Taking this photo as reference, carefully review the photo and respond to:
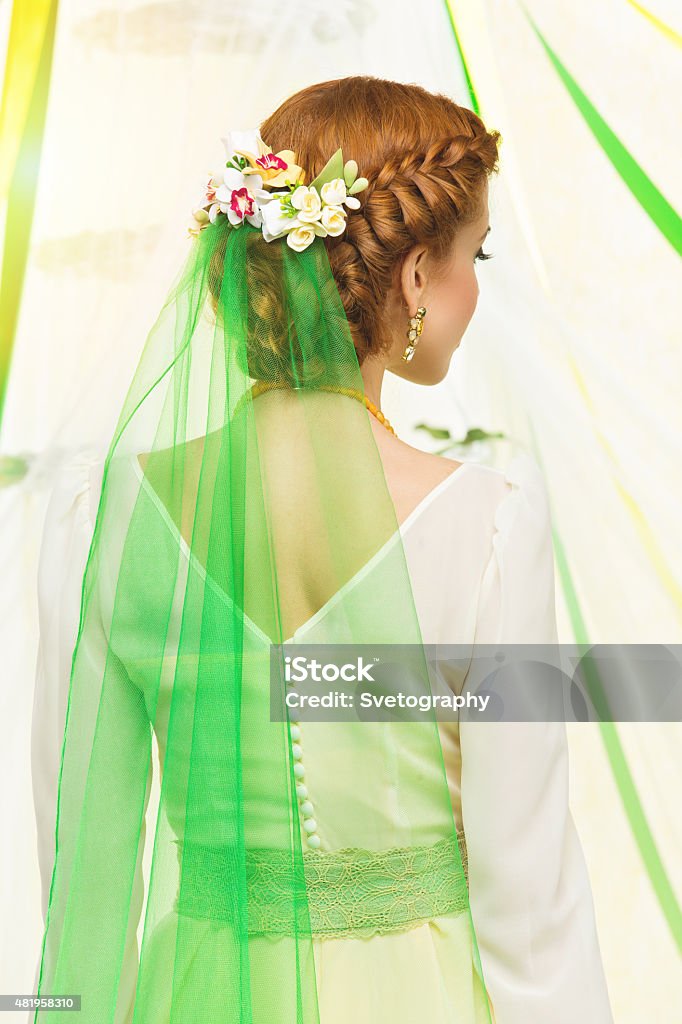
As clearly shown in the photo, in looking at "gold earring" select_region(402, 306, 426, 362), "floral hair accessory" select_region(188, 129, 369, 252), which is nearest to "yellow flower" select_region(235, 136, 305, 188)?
"floral hair accessory" select_region(188, 129, 369, 252)

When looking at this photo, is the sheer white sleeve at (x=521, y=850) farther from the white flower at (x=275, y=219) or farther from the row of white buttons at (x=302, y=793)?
the white flower at (x=275, y=219)

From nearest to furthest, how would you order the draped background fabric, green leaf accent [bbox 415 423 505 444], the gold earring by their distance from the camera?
the gold earring → the draped background fabric → green leaf accent [bbox 415 423 505 444]

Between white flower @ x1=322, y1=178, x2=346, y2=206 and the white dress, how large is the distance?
0.76 feet

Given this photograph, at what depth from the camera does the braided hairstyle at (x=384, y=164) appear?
84cm

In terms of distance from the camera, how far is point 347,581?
0.80m

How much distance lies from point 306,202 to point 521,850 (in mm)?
519

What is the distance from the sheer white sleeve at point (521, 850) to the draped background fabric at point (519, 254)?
2.30ft

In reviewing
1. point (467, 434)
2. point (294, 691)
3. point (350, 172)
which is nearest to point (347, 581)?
point (294, 691)

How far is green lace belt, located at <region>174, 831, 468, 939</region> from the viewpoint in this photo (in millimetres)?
788

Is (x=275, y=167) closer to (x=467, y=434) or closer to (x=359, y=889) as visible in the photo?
(x=359, y=889)

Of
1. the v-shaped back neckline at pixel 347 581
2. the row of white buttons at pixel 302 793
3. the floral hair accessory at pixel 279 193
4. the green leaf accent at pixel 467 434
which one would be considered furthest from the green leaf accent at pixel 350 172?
the green leaf accent at pixel 467 434

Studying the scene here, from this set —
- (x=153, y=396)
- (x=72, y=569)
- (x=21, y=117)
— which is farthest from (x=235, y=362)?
(x=21, y=117)

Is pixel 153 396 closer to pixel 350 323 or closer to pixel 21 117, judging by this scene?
pixel 350 323

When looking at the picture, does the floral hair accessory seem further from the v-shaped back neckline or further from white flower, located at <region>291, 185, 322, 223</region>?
the v-shaped back neckline
